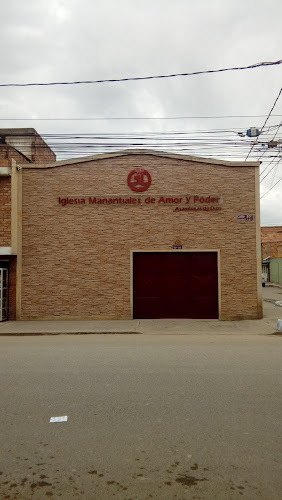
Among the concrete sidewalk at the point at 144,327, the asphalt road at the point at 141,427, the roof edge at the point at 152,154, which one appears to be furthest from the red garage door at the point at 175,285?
the asphalt road at the point at 141,427

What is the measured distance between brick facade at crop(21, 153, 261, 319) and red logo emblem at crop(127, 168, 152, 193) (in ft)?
0.53

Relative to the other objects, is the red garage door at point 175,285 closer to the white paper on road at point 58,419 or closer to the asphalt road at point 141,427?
the asphalt road at point 141,427

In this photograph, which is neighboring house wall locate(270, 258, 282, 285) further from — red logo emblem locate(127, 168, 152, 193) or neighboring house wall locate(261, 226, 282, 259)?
red logo emblem locate(127, 168, 152, 193)

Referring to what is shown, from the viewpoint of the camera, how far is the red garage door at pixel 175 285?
15242mm

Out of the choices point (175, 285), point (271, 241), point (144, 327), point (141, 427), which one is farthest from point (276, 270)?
point (141, 427)

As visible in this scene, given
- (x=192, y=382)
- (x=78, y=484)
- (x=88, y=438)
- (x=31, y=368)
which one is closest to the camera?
(x=78, y=484)

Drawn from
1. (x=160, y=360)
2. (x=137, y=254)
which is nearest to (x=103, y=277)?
(x=137, y=254)

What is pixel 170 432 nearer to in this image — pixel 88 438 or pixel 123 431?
pixel 123 431

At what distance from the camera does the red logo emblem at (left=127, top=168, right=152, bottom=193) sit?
50.0 feet

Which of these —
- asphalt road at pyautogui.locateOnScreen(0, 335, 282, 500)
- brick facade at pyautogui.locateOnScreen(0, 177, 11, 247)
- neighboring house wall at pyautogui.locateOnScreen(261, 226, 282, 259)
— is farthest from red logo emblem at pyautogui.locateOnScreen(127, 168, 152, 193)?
neighboring house wall at pyautogui.locateOnScreen(261, 226, 282, 259)

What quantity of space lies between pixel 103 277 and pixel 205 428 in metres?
10.9

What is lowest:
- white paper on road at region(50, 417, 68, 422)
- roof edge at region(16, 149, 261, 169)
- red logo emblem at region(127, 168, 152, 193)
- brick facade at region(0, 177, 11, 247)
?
white paper on road at region(50, 417, 68, 422)

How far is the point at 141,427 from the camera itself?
4.54 m

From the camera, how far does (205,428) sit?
452 centimetres
